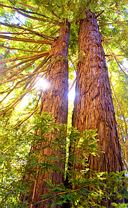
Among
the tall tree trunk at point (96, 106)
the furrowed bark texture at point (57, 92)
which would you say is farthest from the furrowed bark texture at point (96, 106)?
the furrowed bark texture at point (57, 92)

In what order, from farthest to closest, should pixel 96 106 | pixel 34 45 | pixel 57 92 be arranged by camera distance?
pixel 34 45, pixel 57 92, pixel 96 106

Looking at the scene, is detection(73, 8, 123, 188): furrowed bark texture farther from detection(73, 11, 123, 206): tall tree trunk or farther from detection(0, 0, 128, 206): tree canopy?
detection(0, 0, 128, 206): tree canopy

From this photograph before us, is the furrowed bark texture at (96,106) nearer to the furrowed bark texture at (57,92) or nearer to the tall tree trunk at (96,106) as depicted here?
the tall tree trunk at (96,106)

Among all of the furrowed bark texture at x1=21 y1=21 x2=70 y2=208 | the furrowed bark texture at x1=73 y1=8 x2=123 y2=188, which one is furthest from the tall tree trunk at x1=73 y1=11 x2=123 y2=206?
the furrowed bark texture at x1=21 y1=21 x2=70 y2=208

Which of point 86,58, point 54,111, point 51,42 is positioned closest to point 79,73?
point 86,58

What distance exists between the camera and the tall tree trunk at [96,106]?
1885 mm

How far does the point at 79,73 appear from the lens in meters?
3.09

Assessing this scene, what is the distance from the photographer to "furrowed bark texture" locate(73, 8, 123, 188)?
1.88 m

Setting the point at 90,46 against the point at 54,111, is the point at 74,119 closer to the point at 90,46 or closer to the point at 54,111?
the point at 54,111

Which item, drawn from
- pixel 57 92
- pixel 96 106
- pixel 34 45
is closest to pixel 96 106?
pixel 96 106

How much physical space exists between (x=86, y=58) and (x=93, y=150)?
2.42 m

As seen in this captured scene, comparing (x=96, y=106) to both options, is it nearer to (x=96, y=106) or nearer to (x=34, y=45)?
(x=96, y=106)

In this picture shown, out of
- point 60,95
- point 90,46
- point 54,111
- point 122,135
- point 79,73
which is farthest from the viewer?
point 122,135

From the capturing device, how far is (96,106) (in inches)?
92.9
